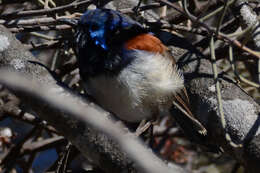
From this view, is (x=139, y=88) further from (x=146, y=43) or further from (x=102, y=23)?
(x=102, y=23)

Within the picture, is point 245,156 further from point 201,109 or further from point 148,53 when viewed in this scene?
point 148,53

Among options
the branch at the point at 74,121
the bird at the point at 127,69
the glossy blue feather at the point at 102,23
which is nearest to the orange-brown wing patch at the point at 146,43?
the bird at the point at 127,69

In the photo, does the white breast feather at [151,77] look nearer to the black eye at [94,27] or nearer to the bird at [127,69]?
the bird at [127,69]

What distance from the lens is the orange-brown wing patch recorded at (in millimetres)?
2574

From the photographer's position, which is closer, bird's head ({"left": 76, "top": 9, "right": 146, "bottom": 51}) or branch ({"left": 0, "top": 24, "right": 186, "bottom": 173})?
branch ({"left": 0, "top": 24, "right": 186, "bottom": 173})

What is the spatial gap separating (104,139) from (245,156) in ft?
2.74

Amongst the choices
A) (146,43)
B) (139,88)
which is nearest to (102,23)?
(146,43)

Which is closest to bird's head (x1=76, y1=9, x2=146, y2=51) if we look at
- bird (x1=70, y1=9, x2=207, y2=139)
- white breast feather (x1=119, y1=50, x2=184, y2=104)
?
bird (x1=70, y1=9, x2=207, y2=139)

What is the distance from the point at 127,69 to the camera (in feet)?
7.98

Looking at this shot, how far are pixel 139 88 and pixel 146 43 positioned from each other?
33cm

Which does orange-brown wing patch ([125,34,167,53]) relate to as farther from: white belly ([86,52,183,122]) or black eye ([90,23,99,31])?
black eye ([90,23,99,31])

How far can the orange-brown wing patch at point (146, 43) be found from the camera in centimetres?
257

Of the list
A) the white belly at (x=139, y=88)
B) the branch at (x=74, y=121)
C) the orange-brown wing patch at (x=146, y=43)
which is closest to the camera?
the branch at (x=74, y=121)

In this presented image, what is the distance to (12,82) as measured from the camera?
51.3 inches
